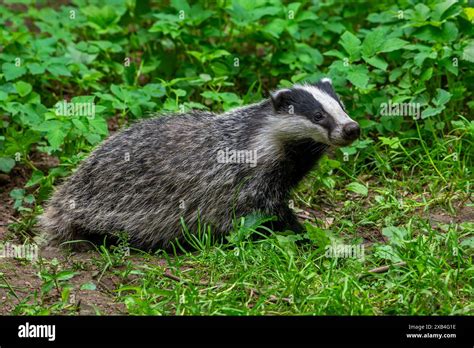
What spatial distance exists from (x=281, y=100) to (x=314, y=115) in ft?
1.19

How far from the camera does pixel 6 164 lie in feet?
29.7

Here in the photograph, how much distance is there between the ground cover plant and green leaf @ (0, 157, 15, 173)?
2cm

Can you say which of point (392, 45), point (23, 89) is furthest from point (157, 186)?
point (392, 45)

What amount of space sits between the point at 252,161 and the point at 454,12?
2876 millimetres

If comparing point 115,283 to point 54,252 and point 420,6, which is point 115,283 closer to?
point 54,252

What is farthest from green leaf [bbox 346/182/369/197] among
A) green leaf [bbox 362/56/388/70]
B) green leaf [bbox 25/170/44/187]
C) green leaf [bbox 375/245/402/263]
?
green leaf [bbox 25/170/44/187]

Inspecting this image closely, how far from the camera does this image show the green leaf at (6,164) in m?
9.01

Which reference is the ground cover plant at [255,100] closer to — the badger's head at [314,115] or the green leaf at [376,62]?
the green leaf at [376,62]

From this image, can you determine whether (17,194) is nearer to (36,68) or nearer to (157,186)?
(36,68)

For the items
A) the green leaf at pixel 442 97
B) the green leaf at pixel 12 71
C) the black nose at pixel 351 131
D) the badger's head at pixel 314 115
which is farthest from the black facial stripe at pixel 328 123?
the green leaf at pixel 12 71

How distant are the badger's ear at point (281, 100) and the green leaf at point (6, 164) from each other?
285cm

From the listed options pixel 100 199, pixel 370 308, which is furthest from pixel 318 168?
pixel 370 308

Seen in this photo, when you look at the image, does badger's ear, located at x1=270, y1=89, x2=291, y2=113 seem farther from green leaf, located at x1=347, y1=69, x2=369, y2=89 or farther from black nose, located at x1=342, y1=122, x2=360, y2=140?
green leaf, located at x1=347, y1=69, x2=369, y2=89

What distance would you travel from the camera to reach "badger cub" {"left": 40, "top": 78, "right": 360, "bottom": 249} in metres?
7.95
